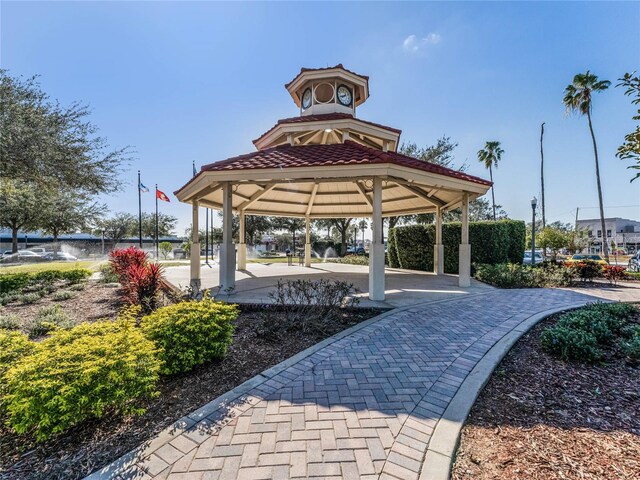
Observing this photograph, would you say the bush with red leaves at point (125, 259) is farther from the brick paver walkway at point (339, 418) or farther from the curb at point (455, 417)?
the curb at point (455, 417)

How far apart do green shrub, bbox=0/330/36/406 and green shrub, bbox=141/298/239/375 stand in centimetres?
113

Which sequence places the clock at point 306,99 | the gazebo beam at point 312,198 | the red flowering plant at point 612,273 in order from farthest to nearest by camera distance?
the gazebo beam at point 312,198
the clock at point 306,99
the red flowering plant at point 612,273

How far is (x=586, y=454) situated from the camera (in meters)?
2.41

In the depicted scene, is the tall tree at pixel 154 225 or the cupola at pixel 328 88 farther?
the tall tree at pixel 154 225

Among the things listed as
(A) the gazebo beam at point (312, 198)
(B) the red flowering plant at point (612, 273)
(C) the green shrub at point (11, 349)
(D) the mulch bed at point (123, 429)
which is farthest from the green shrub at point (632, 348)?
(A) the gazebo beam at point (312, 198)

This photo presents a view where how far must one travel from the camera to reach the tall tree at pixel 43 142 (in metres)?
8.71

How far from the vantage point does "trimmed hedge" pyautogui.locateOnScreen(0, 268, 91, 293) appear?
9695 mm

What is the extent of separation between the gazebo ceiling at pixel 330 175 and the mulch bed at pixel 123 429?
Result: 14.8 feet

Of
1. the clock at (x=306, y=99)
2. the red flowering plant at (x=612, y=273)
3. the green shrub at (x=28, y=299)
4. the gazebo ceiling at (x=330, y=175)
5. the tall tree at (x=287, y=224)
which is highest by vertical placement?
the clock at (x=306, y=99)

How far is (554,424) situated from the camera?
2797mm

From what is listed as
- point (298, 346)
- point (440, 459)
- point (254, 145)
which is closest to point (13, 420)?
point (298, 346)

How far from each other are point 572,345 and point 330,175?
18.2 feet

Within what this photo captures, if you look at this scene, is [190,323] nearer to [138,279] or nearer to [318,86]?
[138,279]

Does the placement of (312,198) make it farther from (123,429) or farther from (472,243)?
(123,429)
